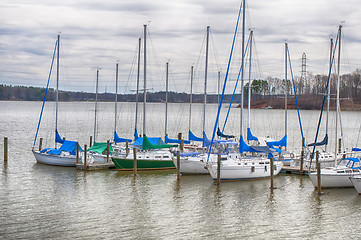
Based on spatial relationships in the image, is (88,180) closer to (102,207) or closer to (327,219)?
(102,207)

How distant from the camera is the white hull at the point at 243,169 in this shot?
34.8m

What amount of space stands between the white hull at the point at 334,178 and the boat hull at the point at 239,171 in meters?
4.90

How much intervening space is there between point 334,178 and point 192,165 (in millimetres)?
10668

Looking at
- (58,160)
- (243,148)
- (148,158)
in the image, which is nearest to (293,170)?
(243,148)

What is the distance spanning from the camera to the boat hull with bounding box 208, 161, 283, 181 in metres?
34.8

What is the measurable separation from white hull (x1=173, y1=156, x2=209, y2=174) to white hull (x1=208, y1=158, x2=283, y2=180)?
1.10 metres

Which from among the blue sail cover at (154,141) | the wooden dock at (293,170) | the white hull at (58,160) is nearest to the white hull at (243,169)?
the wooden dock at (293,170)

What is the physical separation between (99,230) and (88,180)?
43.1 ft

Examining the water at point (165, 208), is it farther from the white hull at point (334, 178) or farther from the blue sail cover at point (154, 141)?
the blue sail cover at point (154, 141)

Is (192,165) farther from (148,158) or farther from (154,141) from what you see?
(154,141)

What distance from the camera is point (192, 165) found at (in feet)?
121

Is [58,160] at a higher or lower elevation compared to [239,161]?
lower

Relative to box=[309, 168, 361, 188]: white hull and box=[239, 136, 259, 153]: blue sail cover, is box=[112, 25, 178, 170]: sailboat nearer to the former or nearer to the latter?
box=[239, 136, 259, 153]: blue sail cover

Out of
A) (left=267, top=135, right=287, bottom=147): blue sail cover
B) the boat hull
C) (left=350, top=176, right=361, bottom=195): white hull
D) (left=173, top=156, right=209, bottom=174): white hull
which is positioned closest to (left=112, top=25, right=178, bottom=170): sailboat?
(left=173, top=156, right=209, bottom=174): white hull
